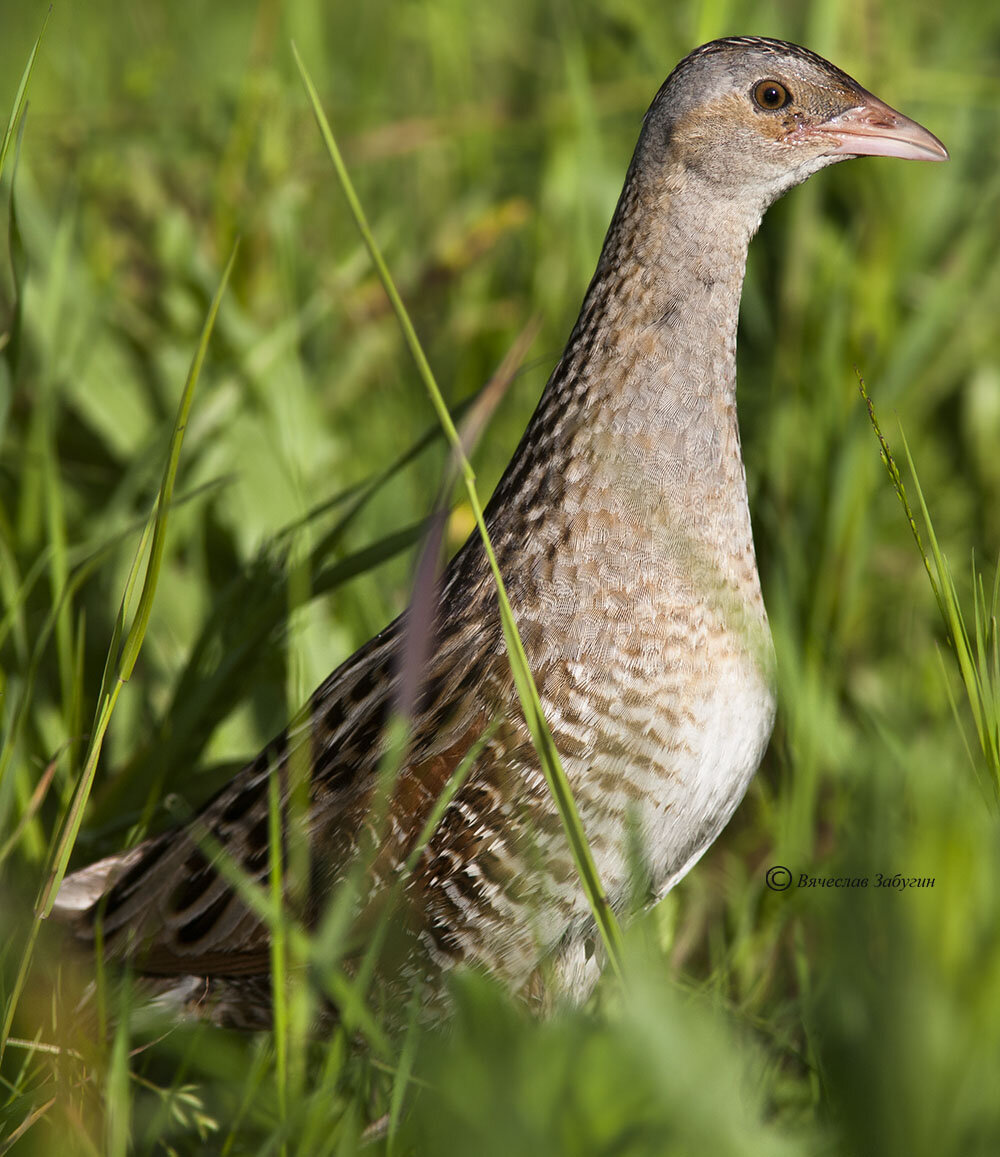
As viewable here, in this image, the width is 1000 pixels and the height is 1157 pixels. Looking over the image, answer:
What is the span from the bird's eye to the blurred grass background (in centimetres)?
54

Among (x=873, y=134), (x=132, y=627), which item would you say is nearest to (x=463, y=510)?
(x=873, y=134)

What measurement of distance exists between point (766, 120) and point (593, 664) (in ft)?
2.81

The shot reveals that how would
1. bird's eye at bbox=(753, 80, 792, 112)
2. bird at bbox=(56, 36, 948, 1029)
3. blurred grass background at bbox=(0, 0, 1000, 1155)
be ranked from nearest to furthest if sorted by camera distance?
blurred grass background at bbox=(0, 0, 1000, 1155)
bird at bbox=(56, 36, 948, 1029)
bird's eye at bbox=(753, 80, 792, 112)

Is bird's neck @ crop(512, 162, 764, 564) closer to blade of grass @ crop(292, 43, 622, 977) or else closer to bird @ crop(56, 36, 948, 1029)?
bird @ crop(56, 36, 948, 1029)

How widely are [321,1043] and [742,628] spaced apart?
2.74ft

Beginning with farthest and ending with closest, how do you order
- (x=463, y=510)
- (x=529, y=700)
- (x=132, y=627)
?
1. (x=463, y=510)
2. (x=132, y=627)
3. (x=529, y=700)

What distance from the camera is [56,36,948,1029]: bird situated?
1.91 meters

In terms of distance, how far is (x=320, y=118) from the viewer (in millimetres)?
1617

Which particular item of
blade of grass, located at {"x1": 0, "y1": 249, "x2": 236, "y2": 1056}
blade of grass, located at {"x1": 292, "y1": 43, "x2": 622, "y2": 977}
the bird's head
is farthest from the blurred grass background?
the bird's head

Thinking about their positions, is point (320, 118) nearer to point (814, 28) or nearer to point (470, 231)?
point (814, 28)

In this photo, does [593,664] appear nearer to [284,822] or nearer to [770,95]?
[284,822]

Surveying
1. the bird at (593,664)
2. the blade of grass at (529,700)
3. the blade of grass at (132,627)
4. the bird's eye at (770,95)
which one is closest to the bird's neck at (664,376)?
the bird at (593,664)

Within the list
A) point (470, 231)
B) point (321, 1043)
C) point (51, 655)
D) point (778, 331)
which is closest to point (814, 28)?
point (778, 331)

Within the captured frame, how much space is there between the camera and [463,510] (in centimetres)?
324
